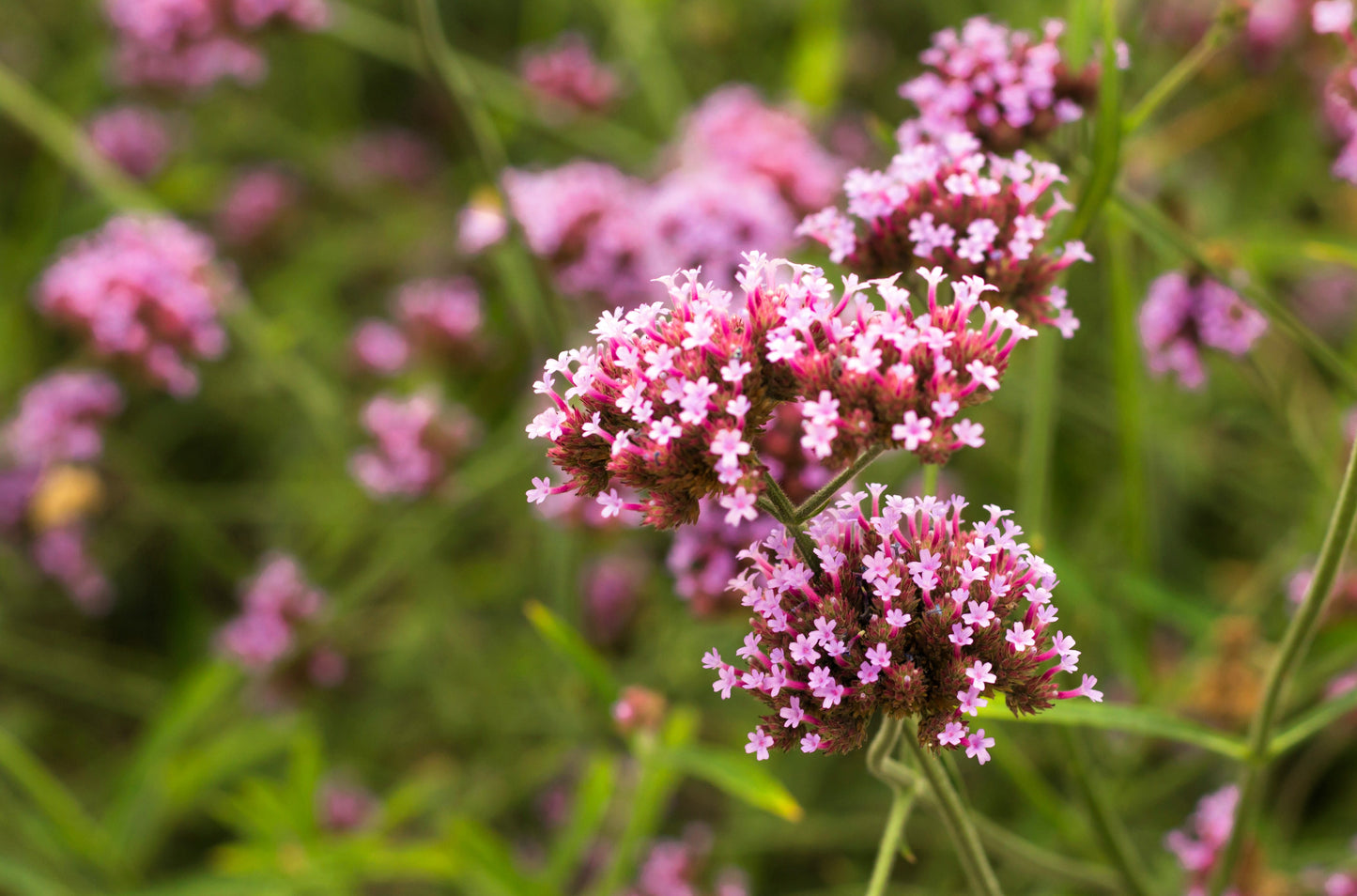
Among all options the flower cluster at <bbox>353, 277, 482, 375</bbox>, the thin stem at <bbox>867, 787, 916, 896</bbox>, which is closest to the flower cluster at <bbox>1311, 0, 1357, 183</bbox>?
the thin stem at <bbox>867, 787, 916, 896</bbox>

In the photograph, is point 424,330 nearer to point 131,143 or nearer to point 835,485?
point 131,143

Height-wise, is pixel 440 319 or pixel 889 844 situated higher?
pixel 440 319

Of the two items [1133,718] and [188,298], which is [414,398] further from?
[1133,718]

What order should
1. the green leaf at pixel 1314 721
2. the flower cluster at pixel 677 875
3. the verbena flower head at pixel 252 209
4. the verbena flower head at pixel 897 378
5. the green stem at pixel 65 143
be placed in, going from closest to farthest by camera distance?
the verbena flower head at pixel 897 378
the green leaf at pixel 1314 721
the flower cluster at pixel 677 875
the green stem at pixel 65 143
the verbena flower head at pixel 252 209

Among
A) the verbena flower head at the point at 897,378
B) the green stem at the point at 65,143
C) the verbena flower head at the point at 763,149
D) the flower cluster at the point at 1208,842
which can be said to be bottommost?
the verbena flower head at the point at 897,378

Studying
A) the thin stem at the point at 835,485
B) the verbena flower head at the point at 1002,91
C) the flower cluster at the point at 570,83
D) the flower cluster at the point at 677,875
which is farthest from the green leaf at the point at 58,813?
the flower cluster at the point at 570,83

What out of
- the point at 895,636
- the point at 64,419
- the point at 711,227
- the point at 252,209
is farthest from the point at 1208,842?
the point at 252,209

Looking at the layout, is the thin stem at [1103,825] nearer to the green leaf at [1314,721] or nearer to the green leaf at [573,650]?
the green leaf at [1314,721]

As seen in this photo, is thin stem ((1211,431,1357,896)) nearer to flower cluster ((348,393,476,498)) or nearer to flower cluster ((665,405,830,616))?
flower cluster ((665,405,830,616))
